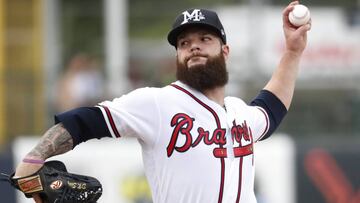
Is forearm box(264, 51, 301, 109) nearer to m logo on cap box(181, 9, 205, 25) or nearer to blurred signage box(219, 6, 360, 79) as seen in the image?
m logo on cap box(181, 9, 205, 25)

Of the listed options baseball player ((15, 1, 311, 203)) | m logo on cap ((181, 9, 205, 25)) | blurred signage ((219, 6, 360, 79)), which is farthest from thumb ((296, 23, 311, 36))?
blurred signage ((219, 6, 360, 79))

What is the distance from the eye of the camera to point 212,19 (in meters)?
5.10

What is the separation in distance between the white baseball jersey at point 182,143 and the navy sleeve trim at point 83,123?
3 centimetres

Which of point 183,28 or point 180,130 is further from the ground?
point 183,28

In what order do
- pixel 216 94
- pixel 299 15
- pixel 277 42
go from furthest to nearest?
pixel 277 42 < pixel 299 15 < pixel 216 94

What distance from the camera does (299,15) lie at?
555cm

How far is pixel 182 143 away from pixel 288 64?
105 centimetres

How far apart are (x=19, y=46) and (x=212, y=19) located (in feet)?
27.4

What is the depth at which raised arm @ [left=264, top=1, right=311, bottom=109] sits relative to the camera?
5680 mm

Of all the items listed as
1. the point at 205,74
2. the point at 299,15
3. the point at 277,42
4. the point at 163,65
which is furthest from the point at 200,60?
the point at 277,42

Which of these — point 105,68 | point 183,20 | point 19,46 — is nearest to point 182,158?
point 183,20

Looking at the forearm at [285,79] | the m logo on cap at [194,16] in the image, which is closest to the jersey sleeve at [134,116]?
the m logo on cap at [194,16]

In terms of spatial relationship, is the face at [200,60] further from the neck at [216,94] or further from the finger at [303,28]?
the finger at [303,28]

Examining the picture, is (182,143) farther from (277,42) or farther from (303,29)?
(277,42)
